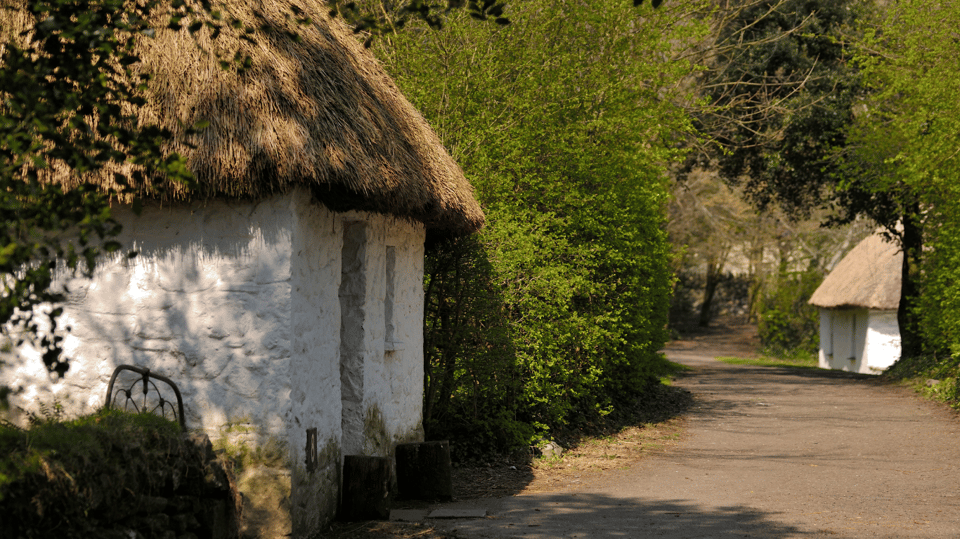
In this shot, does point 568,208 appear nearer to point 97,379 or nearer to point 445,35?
point 445,35

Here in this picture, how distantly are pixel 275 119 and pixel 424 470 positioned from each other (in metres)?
3.77

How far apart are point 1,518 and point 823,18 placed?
20.6m

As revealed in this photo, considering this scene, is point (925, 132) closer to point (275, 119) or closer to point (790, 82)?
point (790, 82)

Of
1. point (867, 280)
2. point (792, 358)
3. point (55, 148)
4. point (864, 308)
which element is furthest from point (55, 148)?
point (792, 358)

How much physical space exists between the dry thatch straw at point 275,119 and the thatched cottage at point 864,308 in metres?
20.4

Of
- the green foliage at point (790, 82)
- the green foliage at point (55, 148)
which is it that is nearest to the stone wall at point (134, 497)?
the green foliage at point (55, 148)

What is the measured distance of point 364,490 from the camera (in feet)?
22.3

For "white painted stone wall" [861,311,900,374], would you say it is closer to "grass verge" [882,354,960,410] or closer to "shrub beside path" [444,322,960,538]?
"grass verge" [882,354,960,410]

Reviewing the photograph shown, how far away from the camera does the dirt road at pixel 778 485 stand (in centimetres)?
684

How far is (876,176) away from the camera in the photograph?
18.1 meters

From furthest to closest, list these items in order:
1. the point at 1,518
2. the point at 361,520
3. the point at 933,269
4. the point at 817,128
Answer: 1. the point at 817,128
2. the point at 933,269
3. the point at 361,520
4. the point at 1,518

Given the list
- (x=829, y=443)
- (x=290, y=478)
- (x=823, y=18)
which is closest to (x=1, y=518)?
(x=290, y=478)

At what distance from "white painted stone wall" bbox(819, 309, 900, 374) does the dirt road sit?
35.9ft

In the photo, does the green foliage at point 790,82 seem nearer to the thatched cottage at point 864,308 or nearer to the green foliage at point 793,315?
the thatched cottage at point 864,308
